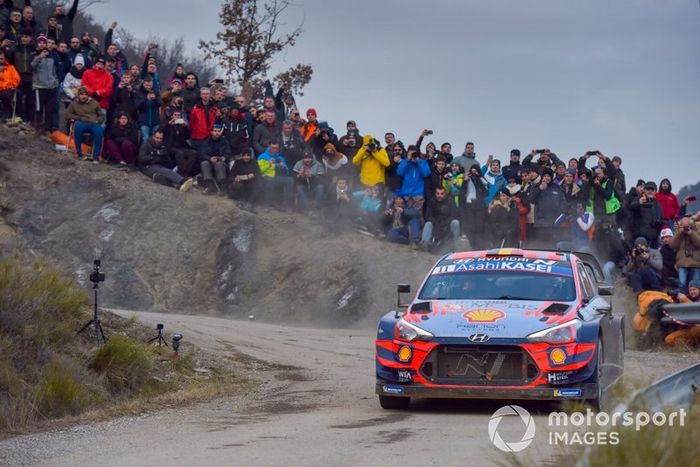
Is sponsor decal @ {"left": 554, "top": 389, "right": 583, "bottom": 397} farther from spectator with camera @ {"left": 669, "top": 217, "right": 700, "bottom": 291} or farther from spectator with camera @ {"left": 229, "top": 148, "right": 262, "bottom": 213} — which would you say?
spectator with camera @ {"left": 229, "top": 148, "right": 262, "bottom": 213}

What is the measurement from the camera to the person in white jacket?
969 inches

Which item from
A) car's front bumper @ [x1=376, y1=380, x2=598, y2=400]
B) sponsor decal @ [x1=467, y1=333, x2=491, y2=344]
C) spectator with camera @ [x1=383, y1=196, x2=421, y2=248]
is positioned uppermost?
spectator with camera @ [x1=383, y1=196, x2=421, y2=248]

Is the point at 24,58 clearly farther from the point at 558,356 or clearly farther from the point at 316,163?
the point at 558,356

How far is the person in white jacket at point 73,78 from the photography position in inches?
969

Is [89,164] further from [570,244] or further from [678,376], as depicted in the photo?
[678,376]

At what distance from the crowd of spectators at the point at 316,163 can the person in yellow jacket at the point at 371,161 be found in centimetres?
3

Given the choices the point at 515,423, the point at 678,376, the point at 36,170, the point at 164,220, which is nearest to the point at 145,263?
the point at 164,220

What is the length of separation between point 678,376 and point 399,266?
61.2 feet

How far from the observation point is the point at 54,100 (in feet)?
83.6

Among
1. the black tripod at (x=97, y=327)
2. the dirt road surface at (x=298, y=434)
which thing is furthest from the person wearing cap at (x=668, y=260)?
the black tripod at (x=97, y=327)

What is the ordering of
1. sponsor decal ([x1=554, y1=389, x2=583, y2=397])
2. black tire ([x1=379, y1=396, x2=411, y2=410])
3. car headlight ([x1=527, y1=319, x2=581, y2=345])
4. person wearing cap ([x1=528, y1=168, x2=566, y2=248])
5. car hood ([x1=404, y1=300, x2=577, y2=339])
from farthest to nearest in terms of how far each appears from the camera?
person wearing cap ([x1=528, y1=168, x2=566, y2=248]) → black tire ([x1=379, y1=396, x2=411, y2=410]) → car hood ([x1=404, y1=300, x2=577, y2=339]) → car headlight ([x1=527, y1=319, x2=581, y2=345]) → sponsor decal ([x1=554, y1=389, x2=583, y2=397])

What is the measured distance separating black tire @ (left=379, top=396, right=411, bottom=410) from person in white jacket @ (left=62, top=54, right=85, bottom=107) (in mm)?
15077

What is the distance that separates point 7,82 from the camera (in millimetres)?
24328

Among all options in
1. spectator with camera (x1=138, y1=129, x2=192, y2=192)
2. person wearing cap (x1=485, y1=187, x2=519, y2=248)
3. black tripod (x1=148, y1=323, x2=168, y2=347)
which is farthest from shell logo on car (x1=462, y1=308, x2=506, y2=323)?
spectator with camera (x1=138, y1=129, x2=192, y2=192)
